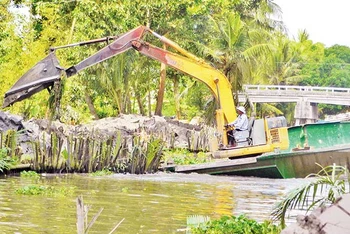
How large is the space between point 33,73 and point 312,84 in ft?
284

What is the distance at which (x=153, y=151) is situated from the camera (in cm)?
2573

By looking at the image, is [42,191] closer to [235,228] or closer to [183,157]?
[235,228]

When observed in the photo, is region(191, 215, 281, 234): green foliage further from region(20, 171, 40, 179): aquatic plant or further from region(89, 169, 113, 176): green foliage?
region(89, 169, 113, 176): green foliage

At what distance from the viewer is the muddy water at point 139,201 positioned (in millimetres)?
13039

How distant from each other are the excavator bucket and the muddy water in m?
2.05

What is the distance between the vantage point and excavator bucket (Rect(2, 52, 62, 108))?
20266 millimetres

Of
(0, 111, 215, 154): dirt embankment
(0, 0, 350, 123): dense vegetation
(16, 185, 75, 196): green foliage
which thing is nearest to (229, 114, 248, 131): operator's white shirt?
(0, 111, 215, 154): dirt embankment

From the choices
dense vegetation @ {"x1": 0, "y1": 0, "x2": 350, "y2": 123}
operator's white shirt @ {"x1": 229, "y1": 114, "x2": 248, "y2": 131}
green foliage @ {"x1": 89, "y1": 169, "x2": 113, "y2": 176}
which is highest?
dense vegetation @ {"x1": 0, "y1": 0, "x2": 350, "y2": 123}

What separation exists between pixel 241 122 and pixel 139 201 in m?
9.19

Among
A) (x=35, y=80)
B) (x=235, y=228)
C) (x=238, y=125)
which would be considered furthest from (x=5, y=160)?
(x=235, y=228)

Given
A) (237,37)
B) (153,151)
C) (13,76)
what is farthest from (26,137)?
(237,37)

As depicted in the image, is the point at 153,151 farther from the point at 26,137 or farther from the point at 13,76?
the point at 13,76

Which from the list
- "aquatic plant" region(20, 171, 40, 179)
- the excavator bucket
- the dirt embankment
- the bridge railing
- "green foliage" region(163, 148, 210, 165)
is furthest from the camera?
the bridge railing

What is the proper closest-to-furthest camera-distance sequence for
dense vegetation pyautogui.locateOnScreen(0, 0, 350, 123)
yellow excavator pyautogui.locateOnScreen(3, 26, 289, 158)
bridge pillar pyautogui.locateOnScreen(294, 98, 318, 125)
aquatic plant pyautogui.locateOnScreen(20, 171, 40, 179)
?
aquatic plant pyautogui.locateOnScreen(20, 171, 40, 179) < yellow excavator pyautogui.locateOnScreen(3, 26, 289, 158) < dense vegetation pyautogui.locateOnScreen(0, 0, 350, 123) < bridge pillar pyautogui.locateOnScreen(294, 98, 318, 125)
